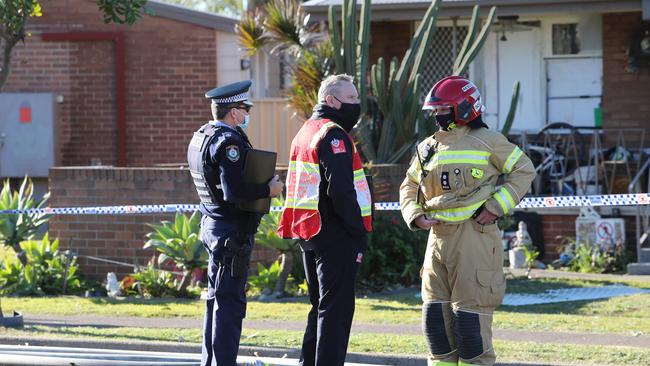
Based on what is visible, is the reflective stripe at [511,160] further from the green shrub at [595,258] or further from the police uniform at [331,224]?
the green shrub at [595,258]

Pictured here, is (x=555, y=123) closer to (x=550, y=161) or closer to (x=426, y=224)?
(x=550, y=161)

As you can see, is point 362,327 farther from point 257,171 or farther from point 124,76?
point 124,76

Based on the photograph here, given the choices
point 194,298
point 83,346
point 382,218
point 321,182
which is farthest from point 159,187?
point 321,182

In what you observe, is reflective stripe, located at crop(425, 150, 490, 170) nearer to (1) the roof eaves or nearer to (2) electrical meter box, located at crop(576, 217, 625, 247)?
(2) electrical meter box, located at crop(576, 217, 625, 247)

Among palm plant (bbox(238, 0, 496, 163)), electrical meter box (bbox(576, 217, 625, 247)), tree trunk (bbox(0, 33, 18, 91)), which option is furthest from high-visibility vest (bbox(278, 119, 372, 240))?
electrical meter box (bbox(576, 217, 625, 247))

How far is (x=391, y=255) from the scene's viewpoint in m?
12.9

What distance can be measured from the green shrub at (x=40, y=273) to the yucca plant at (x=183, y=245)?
3.55ft

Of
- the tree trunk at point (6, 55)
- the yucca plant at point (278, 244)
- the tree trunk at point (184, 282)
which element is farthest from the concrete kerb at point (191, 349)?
the yucca plant at point (278, 244)

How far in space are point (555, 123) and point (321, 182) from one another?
9074mm

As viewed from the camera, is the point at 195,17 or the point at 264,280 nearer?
the point at 264,280

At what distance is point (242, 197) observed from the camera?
736cm

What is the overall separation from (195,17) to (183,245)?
22.8ft

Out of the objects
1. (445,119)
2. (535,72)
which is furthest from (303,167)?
(535,72)

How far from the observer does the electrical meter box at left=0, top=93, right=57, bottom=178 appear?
1828 centimetres
